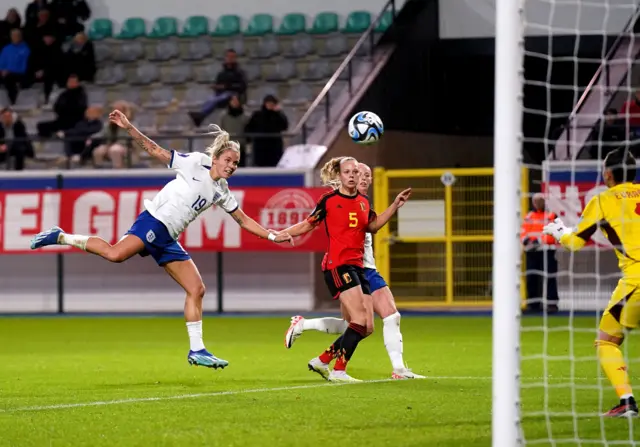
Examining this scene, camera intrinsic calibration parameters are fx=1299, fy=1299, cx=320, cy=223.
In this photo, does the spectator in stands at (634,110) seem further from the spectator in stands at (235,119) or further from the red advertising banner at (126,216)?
the spectator in stands at (235,119)

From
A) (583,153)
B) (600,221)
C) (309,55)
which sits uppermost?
(309,55)

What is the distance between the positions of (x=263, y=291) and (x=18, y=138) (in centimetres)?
493

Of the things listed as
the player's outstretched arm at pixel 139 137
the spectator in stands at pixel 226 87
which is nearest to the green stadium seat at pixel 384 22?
the spectator in stands at pixel 226 87

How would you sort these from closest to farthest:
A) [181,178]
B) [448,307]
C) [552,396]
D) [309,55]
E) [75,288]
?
[552,396] → [181,178] → [448,307] → [75,288] → [309,55]

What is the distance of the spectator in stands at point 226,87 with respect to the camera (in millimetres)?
22828

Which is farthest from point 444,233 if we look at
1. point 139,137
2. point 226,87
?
point 139,137

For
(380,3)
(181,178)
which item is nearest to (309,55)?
(380,3)

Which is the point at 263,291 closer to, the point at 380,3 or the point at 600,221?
the point at 380,3

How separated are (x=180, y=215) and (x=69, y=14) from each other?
582 inches

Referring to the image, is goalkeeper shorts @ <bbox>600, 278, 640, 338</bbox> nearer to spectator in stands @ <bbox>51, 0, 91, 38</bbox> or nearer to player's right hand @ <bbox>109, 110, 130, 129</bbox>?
player's right hand @ <bbox>109, 110, 130, 129</bbox>

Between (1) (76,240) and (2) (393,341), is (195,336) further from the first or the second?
(2) (393,341)

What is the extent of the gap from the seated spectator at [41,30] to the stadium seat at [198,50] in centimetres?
251

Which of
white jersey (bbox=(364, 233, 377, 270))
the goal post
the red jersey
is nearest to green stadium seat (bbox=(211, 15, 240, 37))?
white jersey (bbox=(364, 233, 377, 270))

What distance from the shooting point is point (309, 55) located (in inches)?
970
